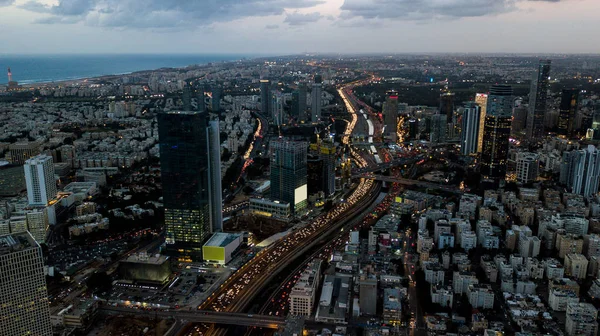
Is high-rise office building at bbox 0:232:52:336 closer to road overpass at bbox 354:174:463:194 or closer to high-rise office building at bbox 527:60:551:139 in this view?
road overpass at bbox 354:174:463:194

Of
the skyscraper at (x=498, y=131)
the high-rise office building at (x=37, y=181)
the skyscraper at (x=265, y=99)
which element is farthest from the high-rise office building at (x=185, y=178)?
the skyscraper at (x=265, y=99)

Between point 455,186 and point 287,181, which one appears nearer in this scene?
point 287,181

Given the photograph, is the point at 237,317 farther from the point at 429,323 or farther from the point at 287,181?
the point at 287,181

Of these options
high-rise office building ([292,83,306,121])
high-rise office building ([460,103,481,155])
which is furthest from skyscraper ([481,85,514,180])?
high-rise office building ([292,83,306,121])

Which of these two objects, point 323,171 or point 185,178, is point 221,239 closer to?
point 185,178

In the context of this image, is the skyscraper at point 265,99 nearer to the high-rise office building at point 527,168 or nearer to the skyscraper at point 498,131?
the skyscraper at point 498,131

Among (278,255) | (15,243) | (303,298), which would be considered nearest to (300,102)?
(278,255)

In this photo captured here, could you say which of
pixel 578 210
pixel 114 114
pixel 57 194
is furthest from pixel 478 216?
pixel 114 114
